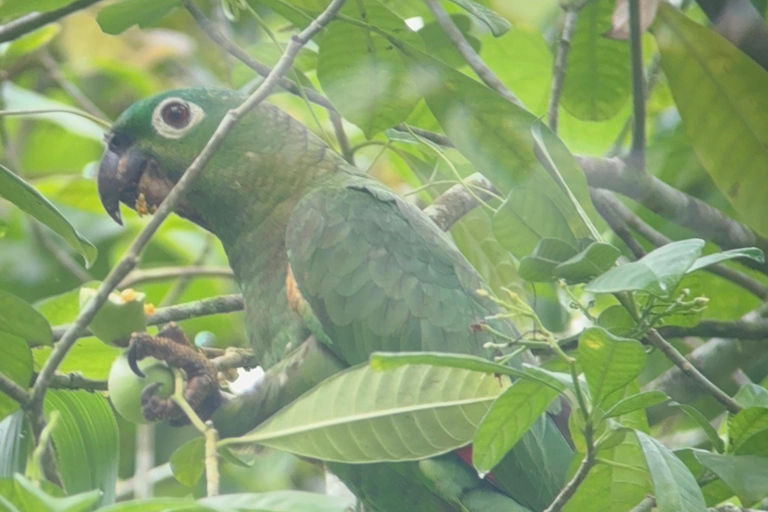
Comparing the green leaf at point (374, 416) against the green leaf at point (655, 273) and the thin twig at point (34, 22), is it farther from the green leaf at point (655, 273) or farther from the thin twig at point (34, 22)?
the thin twig at point (34, 22)

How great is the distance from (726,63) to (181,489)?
2488 mm

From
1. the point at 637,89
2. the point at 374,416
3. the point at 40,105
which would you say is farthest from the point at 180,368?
the point at 40,105

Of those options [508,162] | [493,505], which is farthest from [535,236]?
[493,505]

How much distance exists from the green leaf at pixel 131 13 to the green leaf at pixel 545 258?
107 cm

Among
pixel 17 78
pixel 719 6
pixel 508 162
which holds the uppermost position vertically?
pixel 17 78

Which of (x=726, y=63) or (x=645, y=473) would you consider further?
(x=726, y=63)

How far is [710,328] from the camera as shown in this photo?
2277 millimetres

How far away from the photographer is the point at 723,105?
2270mm

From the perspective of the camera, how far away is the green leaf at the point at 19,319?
1528mm

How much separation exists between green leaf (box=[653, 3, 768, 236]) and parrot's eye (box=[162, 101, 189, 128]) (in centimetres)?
123

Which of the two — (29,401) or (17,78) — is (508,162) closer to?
(29,401)

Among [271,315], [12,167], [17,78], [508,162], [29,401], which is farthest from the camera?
[17,78]

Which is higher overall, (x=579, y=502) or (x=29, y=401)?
(x=29, y=401)

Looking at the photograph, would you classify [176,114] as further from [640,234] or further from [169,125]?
[640,234]
